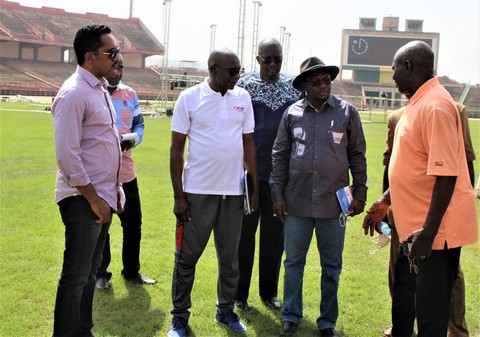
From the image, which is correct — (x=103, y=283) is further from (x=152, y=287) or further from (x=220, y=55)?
(x=220, y=55)

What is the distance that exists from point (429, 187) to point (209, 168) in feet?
5.84

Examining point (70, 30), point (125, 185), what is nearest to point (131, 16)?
point (70, 30)

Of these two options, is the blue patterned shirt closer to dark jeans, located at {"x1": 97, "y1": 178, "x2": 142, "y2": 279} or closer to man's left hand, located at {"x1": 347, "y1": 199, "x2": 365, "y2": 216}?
man's left hand, located at {"x1": 347, "y1": 199, "x2": 365, "y2": 216}

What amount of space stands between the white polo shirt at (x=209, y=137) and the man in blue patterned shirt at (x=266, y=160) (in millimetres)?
627

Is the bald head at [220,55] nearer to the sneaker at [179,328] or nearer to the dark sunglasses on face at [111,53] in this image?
the dark sunglasses on face at [111,53]

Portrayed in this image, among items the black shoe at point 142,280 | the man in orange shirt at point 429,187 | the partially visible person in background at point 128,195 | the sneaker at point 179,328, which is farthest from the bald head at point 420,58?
the black shoe at point 142,280

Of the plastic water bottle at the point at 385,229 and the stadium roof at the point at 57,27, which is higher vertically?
the stadium roof at the point at 57,27

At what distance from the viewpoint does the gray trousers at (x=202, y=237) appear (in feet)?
15.0

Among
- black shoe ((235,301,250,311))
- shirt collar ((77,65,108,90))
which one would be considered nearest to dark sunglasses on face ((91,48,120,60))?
shirt collar ((77,65,108,90))

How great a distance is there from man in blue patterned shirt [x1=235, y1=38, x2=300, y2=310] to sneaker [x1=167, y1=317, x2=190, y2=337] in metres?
0.73

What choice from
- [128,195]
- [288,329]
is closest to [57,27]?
[128,195]

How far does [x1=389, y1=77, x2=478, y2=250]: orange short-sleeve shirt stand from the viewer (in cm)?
314

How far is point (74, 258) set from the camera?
12.4ft

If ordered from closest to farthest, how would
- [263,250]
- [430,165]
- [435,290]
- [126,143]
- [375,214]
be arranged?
[430,165] → [435,290] → [375,214] → [126,143] → [263,250]
